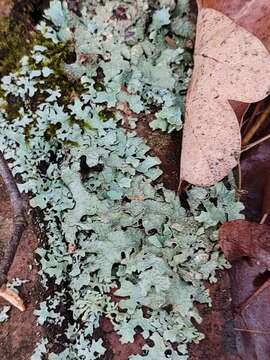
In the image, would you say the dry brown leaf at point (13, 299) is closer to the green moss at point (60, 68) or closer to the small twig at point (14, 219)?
the small twig at point (14, 219)

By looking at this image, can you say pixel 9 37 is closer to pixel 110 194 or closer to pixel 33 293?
pixel 110 194

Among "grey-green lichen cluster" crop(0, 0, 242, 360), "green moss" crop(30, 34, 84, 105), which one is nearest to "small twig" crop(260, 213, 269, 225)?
"grey-green lichen cluster" crop(0, 0, 242, 360)

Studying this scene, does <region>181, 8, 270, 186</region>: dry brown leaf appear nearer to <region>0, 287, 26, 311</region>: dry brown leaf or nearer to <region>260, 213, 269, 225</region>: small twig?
<region>260, 213, 269, 225</region>: small twig

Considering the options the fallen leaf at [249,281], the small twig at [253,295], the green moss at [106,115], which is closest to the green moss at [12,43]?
the green moss at [106,115]

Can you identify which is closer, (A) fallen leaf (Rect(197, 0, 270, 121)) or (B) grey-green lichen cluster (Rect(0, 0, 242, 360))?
(B) grey-green lichen cluster (Rect(0, 0, 242, 360))

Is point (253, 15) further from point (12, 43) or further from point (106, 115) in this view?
point (12, 43)

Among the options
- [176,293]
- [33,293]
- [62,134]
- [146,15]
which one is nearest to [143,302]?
[176,293]
